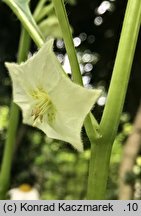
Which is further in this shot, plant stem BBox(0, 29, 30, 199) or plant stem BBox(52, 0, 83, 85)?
plant stem BBox(0, 29, 30, 199)

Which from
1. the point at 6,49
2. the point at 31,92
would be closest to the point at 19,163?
the point at 6,49

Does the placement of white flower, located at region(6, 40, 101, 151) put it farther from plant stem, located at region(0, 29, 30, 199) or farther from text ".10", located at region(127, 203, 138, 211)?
plant stem, located at region(0, 29, 30, 199)

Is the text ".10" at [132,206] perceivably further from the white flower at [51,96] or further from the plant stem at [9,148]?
the plant stem at [9,148]

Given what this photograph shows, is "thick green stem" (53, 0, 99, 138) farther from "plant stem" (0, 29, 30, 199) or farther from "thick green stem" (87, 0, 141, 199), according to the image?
"plant stem" (0, 29, 30, 199)

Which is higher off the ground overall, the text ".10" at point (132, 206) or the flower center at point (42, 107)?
the flower center at point (42, 107)

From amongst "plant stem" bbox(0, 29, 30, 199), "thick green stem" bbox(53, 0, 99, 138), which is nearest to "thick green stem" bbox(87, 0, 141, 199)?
"thick green stem" bbox(53, 0, 99, 138)

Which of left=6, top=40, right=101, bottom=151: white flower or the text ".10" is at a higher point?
left=6, top=40, right=101, bottom=151: white flower

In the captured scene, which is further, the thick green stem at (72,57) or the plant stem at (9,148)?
the plant stem at (9,148)

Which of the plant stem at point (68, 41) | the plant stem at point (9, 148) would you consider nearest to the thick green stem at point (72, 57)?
the plant stem at point (68, 41)
